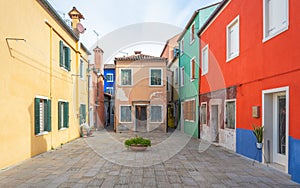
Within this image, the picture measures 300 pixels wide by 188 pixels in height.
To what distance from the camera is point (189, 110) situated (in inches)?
691

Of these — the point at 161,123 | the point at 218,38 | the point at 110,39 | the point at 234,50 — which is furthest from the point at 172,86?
the point at 234,50

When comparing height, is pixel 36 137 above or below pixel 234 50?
below

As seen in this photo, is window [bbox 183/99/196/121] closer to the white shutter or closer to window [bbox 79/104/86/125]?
window [bbox 79/104/86/125]

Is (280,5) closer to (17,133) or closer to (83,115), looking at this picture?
(17,133)

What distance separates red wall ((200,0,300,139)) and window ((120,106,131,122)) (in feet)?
29.1

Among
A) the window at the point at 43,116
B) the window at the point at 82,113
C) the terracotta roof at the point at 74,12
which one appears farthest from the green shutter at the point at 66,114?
the terracotta roof at the point at 74,12

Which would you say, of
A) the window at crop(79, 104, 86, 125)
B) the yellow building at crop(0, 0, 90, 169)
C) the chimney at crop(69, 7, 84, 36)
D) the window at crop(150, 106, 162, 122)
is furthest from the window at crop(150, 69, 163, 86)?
the yellow building at crop(0, 0, 90, 169)

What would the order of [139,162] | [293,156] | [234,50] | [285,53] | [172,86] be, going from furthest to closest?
[172,86]
[234,50]
[139,162]
[285,53]
[293,156]

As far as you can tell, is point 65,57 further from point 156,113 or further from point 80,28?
point 156,113

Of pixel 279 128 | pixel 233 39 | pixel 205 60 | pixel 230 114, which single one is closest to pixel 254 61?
pixel 279 128

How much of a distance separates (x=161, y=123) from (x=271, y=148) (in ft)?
41.9

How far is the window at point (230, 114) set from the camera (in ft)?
33.3

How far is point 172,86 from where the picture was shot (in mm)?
24219

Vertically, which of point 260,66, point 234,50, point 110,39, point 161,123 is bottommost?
point 161,123
